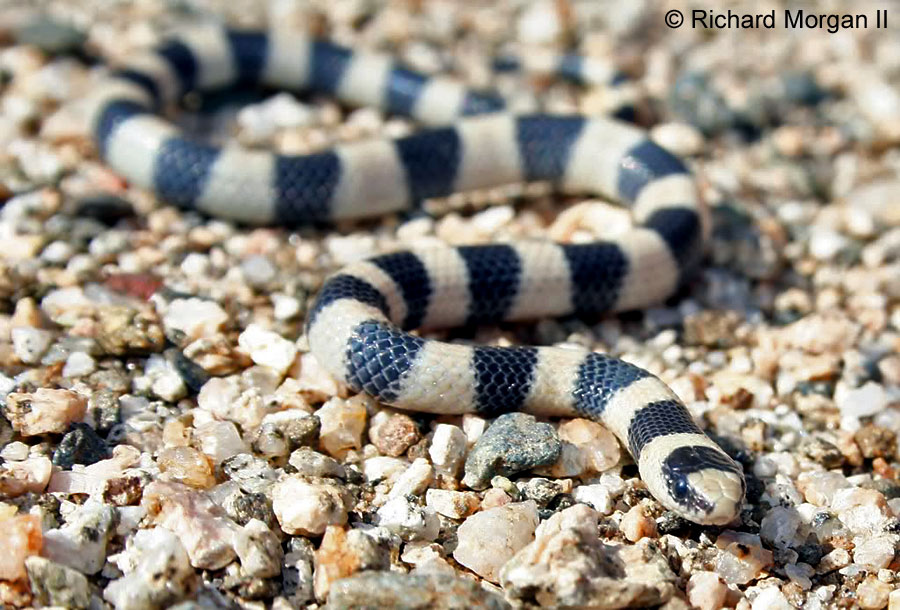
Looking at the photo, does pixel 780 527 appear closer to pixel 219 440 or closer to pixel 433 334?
pixel 433 334

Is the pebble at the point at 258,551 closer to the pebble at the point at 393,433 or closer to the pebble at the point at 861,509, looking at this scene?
the pebble at the point at 393,433

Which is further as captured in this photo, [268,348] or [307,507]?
[268,348]

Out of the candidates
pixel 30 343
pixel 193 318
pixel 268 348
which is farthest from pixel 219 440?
pixel 30 343

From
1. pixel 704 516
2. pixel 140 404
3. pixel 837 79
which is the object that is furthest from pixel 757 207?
pixel 140 404

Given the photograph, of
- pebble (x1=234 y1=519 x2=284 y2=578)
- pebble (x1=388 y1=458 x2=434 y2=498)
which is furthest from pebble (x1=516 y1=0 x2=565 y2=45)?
pebble (x1=234 y1=519 x2=284 y2=578)

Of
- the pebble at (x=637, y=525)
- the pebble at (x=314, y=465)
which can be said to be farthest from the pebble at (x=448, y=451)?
the pebble at (x=637, y=525)

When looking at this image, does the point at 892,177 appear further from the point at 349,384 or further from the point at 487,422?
the point at 349,384

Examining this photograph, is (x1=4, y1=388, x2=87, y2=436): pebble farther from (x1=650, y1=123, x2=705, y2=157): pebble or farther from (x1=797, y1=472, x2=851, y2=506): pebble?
(x1=650, y1=123, x2=705, y2=157): pebble
